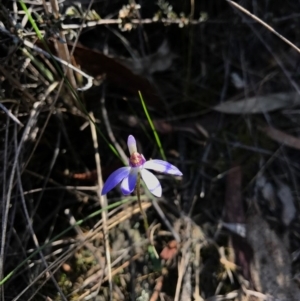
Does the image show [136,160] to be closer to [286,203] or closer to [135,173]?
[135,173]

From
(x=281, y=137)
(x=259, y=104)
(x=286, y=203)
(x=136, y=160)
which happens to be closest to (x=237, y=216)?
(x=286, y=203)

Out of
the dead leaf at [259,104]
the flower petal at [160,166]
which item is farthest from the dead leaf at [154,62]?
the flower petal at [160,166]

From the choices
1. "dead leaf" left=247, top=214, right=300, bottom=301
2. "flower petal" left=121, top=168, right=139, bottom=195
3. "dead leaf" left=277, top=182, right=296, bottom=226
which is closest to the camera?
"flower petal" left=121, top=168, right=139, bottom=195

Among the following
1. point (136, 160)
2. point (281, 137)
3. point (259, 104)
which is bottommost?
point (281, 137)

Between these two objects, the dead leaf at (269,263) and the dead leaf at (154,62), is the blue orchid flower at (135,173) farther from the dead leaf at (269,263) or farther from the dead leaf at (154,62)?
the dead leaf at (154,62)

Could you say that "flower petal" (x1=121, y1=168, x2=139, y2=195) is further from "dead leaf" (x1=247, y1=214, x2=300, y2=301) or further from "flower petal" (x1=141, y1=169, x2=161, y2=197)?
"dead leaf" (x1=247, y1=214, x2=300, y2=301)

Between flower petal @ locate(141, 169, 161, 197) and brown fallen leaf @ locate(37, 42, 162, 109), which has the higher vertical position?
brown fallen leaf @ locate(37, 42, 162, 109)

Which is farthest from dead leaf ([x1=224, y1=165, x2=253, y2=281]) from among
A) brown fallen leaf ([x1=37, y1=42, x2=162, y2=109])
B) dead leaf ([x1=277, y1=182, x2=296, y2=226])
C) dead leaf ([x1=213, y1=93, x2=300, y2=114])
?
brown fallen leaf ([x1=37, y1=42, x2=162, y2=109])
